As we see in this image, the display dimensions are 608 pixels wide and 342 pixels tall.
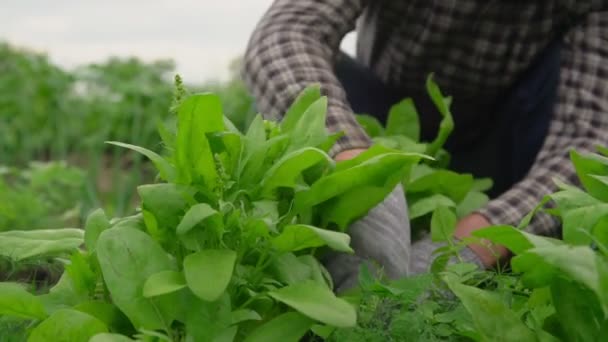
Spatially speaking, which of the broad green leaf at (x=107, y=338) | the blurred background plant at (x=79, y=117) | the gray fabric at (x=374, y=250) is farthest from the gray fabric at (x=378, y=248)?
the blurred background plant at (x=79, y=117)

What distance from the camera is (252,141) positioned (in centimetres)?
103

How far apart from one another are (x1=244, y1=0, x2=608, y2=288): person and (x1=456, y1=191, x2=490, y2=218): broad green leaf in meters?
0.04

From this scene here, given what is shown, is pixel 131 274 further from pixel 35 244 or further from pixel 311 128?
pixel 311 128

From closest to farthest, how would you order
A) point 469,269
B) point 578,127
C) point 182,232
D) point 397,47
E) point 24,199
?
1. point 182,232
2. point 469,269
3. point 578,127
4. point 397,47
5. point 24,199

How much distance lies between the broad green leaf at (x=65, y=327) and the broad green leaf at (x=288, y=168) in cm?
24

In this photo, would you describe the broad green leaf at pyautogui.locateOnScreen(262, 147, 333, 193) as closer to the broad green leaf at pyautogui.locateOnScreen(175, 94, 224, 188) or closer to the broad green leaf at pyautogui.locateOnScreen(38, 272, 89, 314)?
the broad green leaf at pyautogui.locateOnScreen(175, 94, 224, 188)

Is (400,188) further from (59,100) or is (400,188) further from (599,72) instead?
(59,100)

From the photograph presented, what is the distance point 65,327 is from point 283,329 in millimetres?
218

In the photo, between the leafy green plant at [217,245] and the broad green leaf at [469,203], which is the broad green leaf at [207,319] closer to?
the leafy green plant at [217,245]

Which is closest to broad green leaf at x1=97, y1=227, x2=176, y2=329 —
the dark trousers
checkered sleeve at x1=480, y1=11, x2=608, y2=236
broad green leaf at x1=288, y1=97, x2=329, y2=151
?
broad green leaf at x1=288, y1=97, x2=329, y2=151

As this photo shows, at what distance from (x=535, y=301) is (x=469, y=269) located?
A: 0.29ft

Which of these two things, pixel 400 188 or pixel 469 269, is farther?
pixel 400 188

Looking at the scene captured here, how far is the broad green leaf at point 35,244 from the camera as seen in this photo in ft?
3.24

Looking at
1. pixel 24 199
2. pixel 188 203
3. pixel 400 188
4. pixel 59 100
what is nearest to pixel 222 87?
pixel 59 100
